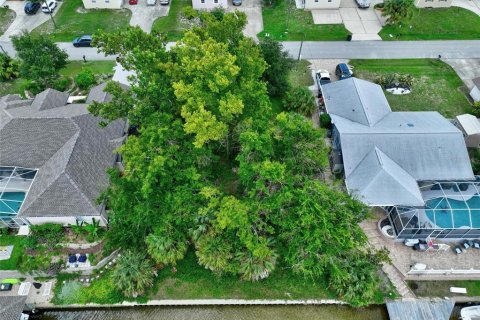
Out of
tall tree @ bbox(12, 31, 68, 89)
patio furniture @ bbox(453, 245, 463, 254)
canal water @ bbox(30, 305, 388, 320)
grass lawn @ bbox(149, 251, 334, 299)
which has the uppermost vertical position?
tall tree @ bbox(12, 31, 68, 89)

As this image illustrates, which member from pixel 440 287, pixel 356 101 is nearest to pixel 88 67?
pixel 356 101

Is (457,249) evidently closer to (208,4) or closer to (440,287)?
(440,287)

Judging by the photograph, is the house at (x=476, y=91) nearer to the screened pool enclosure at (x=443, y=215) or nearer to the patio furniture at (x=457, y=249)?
the screened pool enclosure at (x=443, y=215)

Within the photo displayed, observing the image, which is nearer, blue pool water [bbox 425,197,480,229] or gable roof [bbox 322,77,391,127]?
blue pool water [bbox 425,197,480,229]

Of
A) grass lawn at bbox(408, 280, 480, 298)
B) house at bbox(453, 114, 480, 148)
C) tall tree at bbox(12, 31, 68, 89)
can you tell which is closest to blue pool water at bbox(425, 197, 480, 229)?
grass lawn at bbox(408, 280, 480, 298)

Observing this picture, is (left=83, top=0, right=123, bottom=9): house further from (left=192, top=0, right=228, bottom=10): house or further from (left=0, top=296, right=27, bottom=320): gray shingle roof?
(left=0, top=296, right=27, bottom=320): gray shingle roof

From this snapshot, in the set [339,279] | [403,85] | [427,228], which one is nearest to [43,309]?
[339,279]
